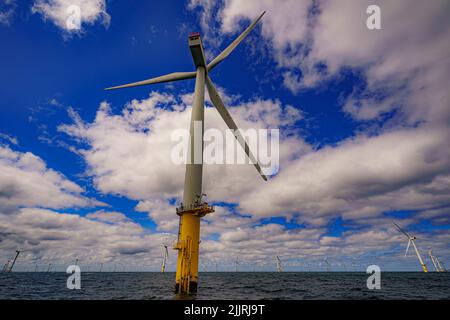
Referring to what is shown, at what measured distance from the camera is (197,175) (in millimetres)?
46406

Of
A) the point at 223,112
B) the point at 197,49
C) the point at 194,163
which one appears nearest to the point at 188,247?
the point at 194,163

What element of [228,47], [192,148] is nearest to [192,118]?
[192,148]

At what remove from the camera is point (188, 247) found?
41.1 meters

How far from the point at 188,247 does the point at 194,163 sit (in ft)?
47.8

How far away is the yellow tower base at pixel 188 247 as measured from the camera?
40844 mm

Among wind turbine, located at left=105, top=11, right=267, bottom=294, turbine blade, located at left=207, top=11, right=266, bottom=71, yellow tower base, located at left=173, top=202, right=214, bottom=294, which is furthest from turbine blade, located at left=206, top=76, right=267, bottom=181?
yellow tower base, located at left=173, top=202, right=214, bottom=294

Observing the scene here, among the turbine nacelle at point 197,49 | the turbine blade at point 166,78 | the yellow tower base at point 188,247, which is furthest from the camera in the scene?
the turbine blade at point 166,78

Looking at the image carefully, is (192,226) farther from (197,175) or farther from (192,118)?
(192,118)

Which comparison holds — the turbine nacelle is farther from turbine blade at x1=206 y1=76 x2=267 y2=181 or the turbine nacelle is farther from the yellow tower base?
the yellow tower base

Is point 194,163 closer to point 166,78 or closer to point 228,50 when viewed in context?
point 166,78

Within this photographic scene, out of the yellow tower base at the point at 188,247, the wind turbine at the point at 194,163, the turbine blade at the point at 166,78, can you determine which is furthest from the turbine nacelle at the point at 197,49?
the yellow tower base at the point at 188,247

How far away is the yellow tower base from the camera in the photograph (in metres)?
40.8

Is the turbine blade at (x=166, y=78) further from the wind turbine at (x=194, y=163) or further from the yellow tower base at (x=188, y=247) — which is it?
the yellow tower base at (x=188, y=247)
